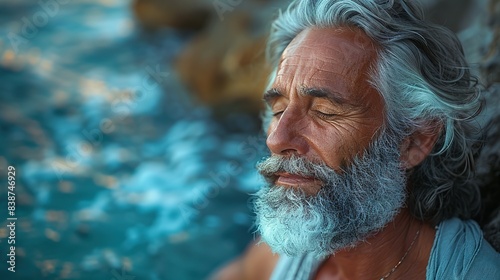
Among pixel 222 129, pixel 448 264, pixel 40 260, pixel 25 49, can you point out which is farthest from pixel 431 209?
pixel 25 49

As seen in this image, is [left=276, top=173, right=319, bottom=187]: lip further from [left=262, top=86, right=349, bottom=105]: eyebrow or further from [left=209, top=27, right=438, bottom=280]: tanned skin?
[left=262, top=86, right=349, bottom=105]: eyebrow

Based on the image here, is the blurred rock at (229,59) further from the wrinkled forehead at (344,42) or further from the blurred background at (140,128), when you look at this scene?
the wrinkled forehead at (344,42)

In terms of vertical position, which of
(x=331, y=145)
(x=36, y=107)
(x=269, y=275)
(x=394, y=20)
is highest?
(x=36, y=107)

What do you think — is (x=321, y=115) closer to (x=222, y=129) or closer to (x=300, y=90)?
(x=300, y=90)

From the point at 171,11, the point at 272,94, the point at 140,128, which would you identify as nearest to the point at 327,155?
the point at 272,94

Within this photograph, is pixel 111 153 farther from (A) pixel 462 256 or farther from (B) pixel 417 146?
(A) pixel 462 256

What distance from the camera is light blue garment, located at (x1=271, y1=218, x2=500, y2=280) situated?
5.80 feet

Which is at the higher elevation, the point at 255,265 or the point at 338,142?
the point at 338,142

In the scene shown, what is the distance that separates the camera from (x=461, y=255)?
5.90ft

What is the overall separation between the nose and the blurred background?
50 centimetres

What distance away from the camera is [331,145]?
173cm

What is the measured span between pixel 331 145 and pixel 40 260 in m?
1.48

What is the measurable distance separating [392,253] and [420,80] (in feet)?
1.70

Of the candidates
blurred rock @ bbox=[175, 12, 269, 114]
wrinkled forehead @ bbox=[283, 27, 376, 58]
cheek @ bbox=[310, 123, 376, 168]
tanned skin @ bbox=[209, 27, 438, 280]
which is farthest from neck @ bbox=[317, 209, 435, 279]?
blurred rock @ bbox=[175, 12, 269, 114]
